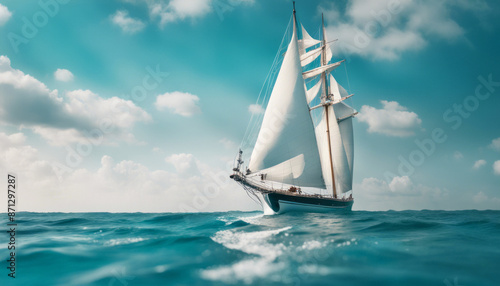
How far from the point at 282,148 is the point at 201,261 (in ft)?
94.7

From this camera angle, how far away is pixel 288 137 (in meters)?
38.9

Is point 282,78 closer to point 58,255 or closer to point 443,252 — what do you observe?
point 443,252

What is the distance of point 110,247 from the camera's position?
45.5 feet

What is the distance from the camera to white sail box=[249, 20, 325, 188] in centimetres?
3828

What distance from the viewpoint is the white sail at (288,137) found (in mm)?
38281

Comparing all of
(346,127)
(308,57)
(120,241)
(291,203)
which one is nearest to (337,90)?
(346,127)

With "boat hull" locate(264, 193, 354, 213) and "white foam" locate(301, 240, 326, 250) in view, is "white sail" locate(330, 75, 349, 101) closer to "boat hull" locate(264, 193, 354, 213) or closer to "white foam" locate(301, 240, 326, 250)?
"boat hull" locate(264, 193, 354, 213)

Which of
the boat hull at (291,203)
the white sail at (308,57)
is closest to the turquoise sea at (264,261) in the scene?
the boat hull at (291,203)

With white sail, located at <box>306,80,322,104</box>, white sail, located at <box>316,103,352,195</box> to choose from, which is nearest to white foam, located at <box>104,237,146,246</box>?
white sail, located at <box>316,103,352,195</box>

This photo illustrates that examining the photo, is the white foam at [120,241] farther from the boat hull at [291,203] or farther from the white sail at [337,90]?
the white sail at [337,90]

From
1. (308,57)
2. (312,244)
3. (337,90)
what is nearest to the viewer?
(312,244)

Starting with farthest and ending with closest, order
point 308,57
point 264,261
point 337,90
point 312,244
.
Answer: point 337,90, point 308,57, point 312,244, point 264,261

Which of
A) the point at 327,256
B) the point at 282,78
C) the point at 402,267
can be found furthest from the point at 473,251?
the point at 282,78

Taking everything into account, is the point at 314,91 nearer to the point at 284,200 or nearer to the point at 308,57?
the point at 308,57
